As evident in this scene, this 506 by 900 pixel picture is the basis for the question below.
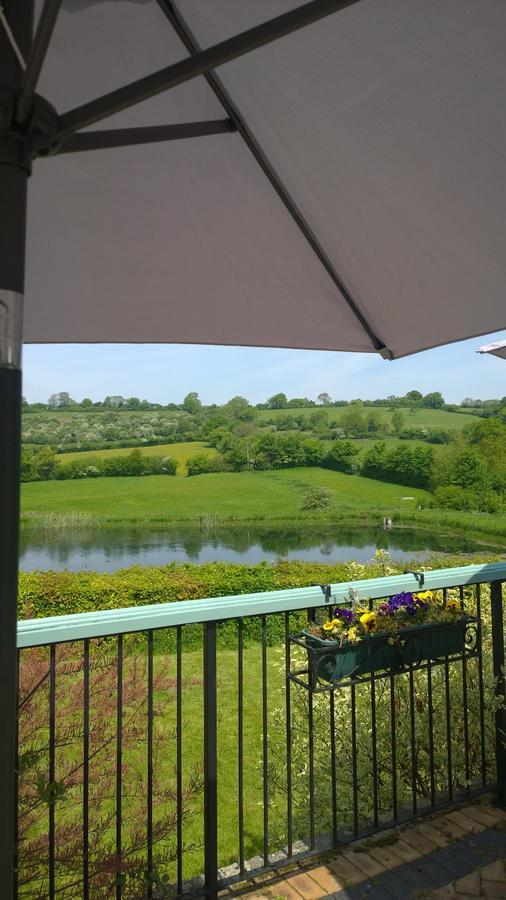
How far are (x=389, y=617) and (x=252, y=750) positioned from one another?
509 cm

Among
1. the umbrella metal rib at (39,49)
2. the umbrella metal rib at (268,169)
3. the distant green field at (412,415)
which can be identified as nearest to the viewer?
the umbrella metal rib at (39,49)

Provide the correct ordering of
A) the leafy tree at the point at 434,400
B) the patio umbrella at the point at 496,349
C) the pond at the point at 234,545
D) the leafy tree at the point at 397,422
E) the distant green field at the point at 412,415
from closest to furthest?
the patio umbrella at the point at 496,349
the pond at the point at 234,545
the distant green field at the point at 412,415
the leafy tree at the point at 397,422
the leafy tree at the point at 434,400

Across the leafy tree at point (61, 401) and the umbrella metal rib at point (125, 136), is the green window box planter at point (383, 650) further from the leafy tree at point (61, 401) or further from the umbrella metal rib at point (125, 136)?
the leafy tree at point (61, 401)

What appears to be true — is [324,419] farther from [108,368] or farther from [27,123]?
[27,123]

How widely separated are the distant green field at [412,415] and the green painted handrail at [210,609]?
38.4 metres

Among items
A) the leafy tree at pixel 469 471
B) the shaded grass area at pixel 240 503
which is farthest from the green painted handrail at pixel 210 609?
the leafy tree at pixel 469 471

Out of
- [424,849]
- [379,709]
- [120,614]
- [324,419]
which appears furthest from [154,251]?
[324,419]

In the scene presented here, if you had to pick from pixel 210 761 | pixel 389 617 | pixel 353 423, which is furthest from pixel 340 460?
pixel 210 761

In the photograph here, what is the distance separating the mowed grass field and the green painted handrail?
3302cm

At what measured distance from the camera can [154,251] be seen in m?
Result: 1.53

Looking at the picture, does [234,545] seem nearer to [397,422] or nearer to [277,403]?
[277,403]

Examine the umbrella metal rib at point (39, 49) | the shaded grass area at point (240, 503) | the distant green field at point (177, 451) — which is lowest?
the shaded grass area at point (240, 503)

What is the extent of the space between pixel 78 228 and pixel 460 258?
2.96ft

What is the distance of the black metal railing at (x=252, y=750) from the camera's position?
1.43 meters
